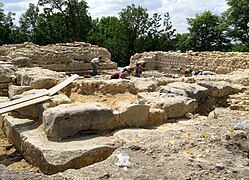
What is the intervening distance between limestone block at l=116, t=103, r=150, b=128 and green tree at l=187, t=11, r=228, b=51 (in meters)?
27.5

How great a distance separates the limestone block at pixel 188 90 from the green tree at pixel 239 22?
89.1ft

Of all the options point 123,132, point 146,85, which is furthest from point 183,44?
point 123,132

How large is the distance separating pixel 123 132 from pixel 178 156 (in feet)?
4.28

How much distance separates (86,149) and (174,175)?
55.6 inches

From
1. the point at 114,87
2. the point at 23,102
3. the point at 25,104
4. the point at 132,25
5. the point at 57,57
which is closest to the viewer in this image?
the point at 25,104

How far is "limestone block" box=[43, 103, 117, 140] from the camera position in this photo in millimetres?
5137

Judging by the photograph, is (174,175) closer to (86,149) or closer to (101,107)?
(86,149)

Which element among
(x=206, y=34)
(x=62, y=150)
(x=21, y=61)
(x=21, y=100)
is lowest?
(x=62, y=150)

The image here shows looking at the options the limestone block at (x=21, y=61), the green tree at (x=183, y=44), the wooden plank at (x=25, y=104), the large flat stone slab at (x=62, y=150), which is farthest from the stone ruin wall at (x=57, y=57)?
the green tree at (x=183, y=44)

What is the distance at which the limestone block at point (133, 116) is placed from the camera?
19.2 ft

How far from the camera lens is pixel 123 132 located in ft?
17.8

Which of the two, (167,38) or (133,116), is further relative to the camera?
(167,38)

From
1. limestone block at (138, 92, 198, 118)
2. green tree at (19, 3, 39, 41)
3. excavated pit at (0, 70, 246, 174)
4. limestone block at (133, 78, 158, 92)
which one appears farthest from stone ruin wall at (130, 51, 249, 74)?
green tree at (19, 3, 39, 41)

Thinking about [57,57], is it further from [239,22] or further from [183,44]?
[239,22]
